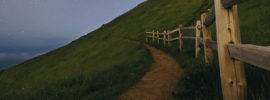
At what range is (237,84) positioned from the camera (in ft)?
8.30

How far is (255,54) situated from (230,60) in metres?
0.85

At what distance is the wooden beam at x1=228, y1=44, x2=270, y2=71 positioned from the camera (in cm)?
157

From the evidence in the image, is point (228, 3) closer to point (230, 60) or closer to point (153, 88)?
point (230, 60)

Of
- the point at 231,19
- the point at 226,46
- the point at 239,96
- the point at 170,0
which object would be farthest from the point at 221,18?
the point at 170,0

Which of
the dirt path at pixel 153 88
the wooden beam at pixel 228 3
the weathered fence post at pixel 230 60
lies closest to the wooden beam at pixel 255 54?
the weathered fence post at pixel 230 60

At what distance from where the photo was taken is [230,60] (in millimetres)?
2568

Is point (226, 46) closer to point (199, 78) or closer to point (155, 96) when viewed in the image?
point (199, 78)

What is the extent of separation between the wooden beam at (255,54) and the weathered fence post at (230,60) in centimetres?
32

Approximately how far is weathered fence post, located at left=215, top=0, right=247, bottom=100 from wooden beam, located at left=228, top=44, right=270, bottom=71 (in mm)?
324

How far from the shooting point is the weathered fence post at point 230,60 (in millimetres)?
2486

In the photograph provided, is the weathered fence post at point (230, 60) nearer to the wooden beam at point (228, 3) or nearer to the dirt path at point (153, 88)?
the wooden beam at point (228, 3)

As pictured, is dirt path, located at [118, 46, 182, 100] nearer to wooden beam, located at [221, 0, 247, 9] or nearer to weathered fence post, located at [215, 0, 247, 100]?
weathered fence post, located at [215, 0, 247, 100]

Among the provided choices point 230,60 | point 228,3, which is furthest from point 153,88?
point 228,3

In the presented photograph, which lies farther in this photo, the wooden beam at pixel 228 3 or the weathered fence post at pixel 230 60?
the weathered fence post at pixel 230 60
